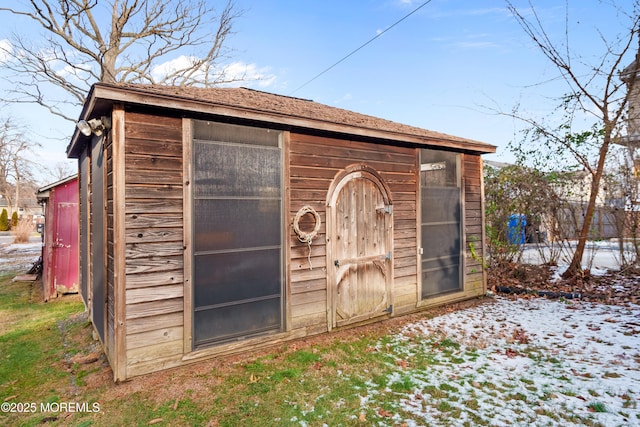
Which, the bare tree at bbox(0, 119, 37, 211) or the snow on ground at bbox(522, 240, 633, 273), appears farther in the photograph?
the bare tree at bbox(0, 119, 37, 211)

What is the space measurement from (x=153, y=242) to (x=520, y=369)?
413 centimetres

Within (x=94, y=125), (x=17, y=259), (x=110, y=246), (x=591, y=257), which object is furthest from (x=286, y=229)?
(x=17, y=259)

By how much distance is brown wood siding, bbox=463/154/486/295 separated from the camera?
652cm

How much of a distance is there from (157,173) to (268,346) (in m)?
2.43

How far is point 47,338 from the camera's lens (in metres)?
4.83

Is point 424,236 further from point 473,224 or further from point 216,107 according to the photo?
point 216,107

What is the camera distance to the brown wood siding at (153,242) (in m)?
3.39

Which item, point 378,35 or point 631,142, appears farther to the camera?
point 378,35

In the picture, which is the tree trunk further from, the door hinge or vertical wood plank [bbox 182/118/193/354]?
vertical wood plank [bbox 182/118/193/354]

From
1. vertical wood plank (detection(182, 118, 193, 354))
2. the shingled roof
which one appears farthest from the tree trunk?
vertical wood plank (detection(182, 118, 193, 354))

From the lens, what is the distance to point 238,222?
157 inches

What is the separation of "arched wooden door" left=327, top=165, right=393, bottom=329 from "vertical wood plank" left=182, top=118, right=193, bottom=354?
1.88 m

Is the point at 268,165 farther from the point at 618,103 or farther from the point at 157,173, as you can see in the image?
the point at 618,103

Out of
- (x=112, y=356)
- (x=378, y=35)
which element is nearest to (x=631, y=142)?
(x=378, y=35)
